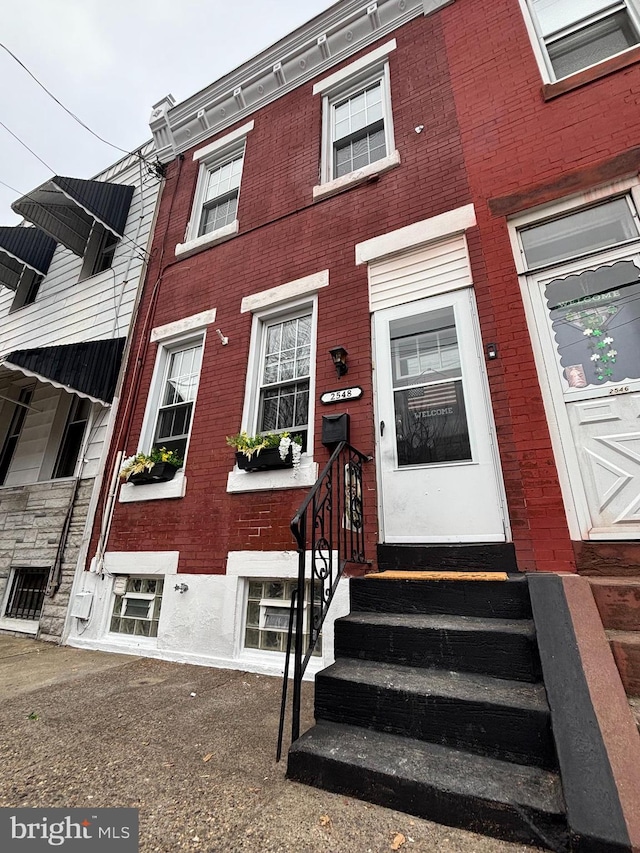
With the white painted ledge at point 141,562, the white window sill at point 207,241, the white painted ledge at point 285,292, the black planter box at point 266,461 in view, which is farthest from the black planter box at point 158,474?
the white window sill at point 207,241

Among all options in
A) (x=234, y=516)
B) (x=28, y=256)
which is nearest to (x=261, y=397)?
(x=234, y=516)

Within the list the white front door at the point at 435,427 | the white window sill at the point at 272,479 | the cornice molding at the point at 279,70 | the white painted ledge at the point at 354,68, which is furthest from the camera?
the cornice molding at the point at 279,70

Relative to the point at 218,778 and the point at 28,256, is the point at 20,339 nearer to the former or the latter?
the point at 28,256

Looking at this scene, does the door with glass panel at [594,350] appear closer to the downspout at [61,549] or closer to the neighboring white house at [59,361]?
the neighboring white house at [59,361]

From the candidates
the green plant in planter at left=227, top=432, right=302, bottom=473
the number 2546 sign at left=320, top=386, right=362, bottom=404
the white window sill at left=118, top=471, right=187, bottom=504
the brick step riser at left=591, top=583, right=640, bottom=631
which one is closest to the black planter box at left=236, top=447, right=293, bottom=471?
the green plant in planter at left=227, top=432, right=302, bottom=473

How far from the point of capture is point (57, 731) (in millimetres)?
2379

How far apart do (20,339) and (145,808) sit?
8.83 meters

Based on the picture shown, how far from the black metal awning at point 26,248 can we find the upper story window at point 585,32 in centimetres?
923

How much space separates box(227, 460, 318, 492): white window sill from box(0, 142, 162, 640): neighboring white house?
2342 millimetres

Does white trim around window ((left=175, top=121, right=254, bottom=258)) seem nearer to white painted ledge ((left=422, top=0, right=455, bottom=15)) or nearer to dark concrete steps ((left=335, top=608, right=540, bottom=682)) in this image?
white painted ledge ((left=422, top=0, right=455, bottom=15))

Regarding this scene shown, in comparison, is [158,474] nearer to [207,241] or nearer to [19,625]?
[19,625]

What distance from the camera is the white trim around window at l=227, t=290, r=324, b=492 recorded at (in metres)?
4.19

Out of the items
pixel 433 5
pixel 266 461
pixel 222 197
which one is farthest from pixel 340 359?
pixel 433 5

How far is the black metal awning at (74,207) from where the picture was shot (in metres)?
6.75
